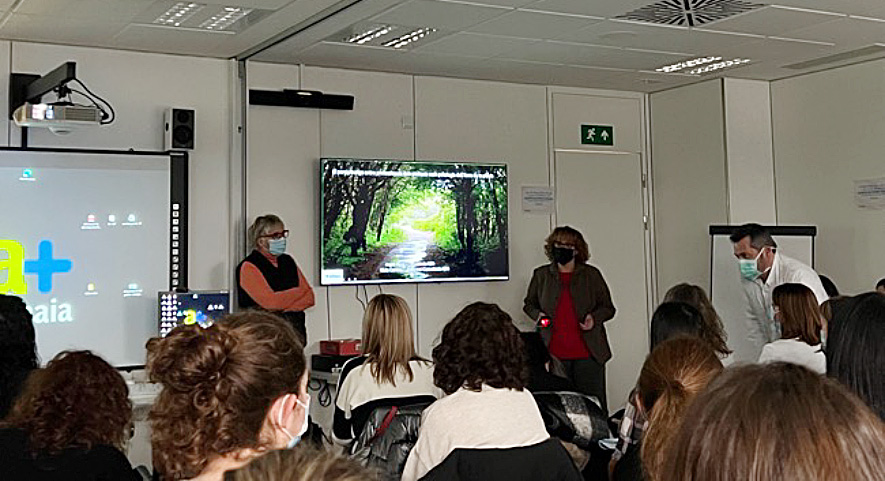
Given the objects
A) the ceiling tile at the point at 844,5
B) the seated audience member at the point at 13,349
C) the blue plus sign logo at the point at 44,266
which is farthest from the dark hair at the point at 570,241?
the seated audience member at the point at 13,349

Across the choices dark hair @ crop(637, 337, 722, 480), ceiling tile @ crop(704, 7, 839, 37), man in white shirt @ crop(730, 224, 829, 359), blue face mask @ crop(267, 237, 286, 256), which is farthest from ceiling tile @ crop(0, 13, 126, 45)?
dark hair @ crop(637, 337, 722, 480)

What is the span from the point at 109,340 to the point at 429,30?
2.90 m

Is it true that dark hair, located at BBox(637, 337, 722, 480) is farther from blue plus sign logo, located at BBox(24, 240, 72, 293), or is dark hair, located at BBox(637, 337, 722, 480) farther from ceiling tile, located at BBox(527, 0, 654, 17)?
blue plus sign logo, located at BBox(24, 240, 72, 293)

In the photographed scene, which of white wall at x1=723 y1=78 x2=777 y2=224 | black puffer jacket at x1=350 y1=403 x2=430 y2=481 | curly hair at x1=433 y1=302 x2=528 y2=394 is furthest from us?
white wall at x1=723 y1=78 x2=777 y2=224

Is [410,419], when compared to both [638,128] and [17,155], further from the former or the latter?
[638,128]

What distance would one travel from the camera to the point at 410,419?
11.6ft

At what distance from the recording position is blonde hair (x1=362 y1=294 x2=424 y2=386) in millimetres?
4359

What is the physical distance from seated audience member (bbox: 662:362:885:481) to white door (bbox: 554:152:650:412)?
7.30 metres

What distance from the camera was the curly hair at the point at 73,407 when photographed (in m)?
2.64

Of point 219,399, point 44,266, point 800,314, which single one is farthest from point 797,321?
point 44,266

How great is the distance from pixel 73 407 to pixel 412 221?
4.93 m

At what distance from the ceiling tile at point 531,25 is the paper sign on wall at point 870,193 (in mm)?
2729

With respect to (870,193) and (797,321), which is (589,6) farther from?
(870,193)

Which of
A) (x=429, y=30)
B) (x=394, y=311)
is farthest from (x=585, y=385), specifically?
(x=394, y=311)
